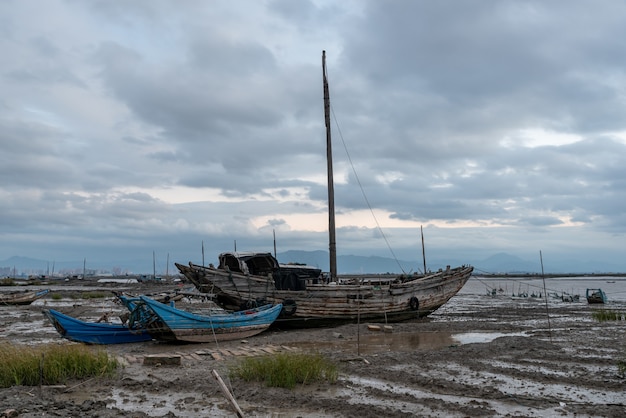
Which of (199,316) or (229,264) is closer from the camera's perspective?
(199,316)

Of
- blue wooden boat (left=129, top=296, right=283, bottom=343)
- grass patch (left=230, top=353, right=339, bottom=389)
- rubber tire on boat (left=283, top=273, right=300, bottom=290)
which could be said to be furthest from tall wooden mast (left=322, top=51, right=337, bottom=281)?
grass patch (left=230, top=353, right=339, bottom=389)

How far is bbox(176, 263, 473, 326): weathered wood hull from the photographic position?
20.1 m

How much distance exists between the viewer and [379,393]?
9195 millimetres

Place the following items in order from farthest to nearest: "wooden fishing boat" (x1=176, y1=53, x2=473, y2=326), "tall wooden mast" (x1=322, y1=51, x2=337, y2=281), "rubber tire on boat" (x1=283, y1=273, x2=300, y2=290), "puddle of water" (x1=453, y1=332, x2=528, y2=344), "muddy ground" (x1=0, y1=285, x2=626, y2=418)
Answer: "tall wooden mast" (x1=322, y1=51, x2=337, y2=281), "rubber tire on boat" (x1=283, y1=273, x2=300, y2=290), "wooden fishing boat" (x1=176, y1=53, x2=473, y2=326), "puddle of water" (x1=453, y1=332, x2=528, y2=344), "muddy ground" (x1=0, y1=285, x2=626, y2=418)

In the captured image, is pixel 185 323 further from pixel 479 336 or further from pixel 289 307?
pixel 479 336

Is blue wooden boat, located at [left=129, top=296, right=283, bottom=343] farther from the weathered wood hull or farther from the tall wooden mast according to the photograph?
the tall wooden mast

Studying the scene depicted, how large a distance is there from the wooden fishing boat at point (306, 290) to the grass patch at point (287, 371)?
9.11 metres

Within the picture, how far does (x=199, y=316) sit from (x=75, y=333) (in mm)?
3775

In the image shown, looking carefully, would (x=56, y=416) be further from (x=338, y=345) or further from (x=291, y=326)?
(x=291, y=326)

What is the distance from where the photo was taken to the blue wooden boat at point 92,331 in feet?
51.2

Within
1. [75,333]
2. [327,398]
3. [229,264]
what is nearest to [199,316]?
[75,333]

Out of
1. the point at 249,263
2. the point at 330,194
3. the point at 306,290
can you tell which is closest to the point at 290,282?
the point at 306,290

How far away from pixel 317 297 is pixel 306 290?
0.54 metres

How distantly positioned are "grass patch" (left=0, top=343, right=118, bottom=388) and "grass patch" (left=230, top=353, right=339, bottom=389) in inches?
115
